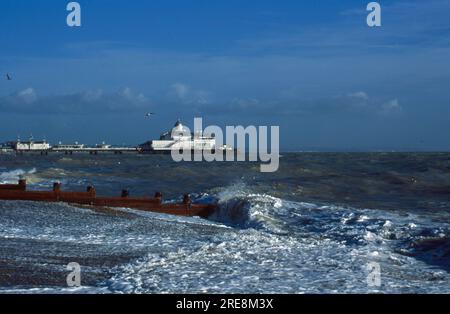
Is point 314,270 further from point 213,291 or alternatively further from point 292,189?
point 292,189

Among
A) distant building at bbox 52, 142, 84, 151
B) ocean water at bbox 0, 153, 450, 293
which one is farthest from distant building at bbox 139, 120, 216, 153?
ocean water at bbox 0, 153, 450, 293

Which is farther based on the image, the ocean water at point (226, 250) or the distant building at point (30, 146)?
the distant building at point (30, 146)

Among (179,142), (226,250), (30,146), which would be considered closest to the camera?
(226,250)

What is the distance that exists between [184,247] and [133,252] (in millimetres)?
944

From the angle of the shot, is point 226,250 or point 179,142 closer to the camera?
point 226,250

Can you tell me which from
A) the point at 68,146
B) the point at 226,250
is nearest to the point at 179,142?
the point at 68,146

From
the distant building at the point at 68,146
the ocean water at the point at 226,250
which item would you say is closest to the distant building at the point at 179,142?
the distant building at the point at 68,146

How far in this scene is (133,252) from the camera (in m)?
10.1

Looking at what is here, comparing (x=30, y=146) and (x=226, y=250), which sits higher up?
(x=30, y=146)

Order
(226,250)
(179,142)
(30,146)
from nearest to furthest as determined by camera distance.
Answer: (226,250), (179,142), (30,146)

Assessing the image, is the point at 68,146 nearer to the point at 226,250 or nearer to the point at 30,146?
the point at 30,146

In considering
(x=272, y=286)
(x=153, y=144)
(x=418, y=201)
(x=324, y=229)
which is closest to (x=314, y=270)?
(x=272, y=286)

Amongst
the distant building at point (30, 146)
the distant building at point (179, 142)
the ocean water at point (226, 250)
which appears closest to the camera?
the ocean water at point (226, 250)

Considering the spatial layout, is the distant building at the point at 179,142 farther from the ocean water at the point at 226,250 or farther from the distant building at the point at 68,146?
the ocean water at the point at 226,250
